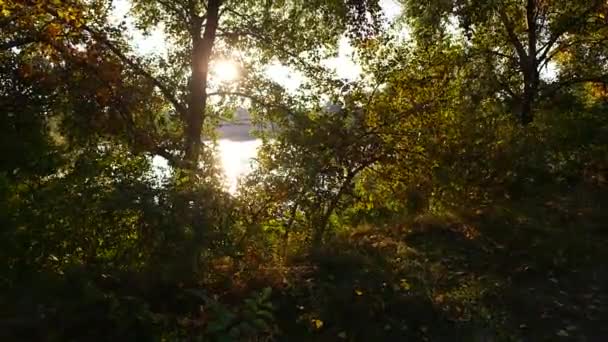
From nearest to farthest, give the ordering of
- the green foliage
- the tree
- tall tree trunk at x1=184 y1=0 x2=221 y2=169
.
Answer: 1. the green foliage
2. tall tree trunk at x1=184 y1=0 x2=221 y2=169
3. the tree

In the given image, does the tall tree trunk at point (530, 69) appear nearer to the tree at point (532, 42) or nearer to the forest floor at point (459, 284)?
the tree at point (532, 42)

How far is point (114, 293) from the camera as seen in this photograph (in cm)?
512

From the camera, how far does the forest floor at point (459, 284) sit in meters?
5.48

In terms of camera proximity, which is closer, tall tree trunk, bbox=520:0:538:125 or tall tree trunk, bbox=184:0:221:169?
tall tree trunk, bbox=184:0:221:169

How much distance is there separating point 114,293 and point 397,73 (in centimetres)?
688

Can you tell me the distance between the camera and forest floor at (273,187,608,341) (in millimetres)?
5484

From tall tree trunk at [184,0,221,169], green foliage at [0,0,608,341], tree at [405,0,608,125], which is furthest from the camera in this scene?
tree at [405,0,608,125]

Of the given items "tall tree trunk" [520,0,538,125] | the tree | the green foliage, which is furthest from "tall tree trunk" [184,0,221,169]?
"tall tree trunk" [520,0,538,125]

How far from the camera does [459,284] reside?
21.0 ft

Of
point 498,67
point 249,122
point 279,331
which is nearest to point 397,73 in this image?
point 249,122

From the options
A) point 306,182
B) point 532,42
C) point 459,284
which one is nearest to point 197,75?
point 306,182

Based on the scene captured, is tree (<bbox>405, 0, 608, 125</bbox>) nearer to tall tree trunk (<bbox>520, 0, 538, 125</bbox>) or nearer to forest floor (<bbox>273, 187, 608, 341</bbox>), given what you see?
tall tree trunk (<bbox>520, 0, 538, 125</bbox>)

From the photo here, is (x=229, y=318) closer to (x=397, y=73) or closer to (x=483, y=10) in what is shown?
(x=397, y=73)

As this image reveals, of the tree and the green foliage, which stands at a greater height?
the tree
